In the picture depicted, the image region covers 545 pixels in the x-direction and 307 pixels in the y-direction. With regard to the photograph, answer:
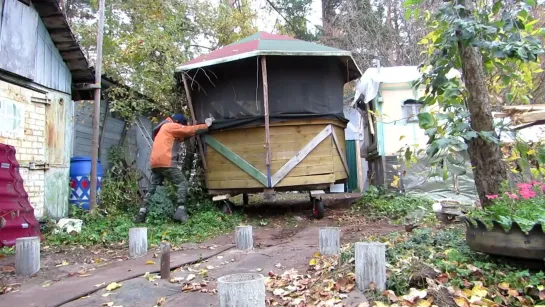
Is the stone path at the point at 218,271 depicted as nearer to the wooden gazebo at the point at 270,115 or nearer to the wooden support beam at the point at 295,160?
the wooden support beam at the point at 295,160

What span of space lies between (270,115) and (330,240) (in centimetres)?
355

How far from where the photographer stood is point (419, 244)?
14.2ft

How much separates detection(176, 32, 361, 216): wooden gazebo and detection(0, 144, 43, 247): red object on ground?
3.31 metres

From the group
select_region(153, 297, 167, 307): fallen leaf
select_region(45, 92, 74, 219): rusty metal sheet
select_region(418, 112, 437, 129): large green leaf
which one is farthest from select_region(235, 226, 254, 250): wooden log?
select_region(45, 92, 74, 219): rusty metal sheet

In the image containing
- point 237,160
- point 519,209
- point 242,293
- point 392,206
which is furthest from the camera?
point 392,206

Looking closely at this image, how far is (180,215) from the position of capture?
734 cm

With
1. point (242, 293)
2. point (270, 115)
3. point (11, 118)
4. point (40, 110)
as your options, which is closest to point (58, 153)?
point (40, 110)

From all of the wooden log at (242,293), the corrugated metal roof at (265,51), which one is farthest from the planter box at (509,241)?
the corrugated metal roof at (265,51)

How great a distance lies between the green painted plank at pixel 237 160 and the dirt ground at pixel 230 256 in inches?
34.8

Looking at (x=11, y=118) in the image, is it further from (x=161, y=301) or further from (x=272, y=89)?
(x=161, y=301)

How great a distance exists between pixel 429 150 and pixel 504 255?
1.07 m

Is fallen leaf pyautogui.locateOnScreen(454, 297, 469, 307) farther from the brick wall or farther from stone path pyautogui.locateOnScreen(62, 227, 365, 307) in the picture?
the brick wall

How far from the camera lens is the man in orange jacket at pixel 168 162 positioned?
24.2 ft

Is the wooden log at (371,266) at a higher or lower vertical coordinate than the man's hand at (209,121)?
lower
